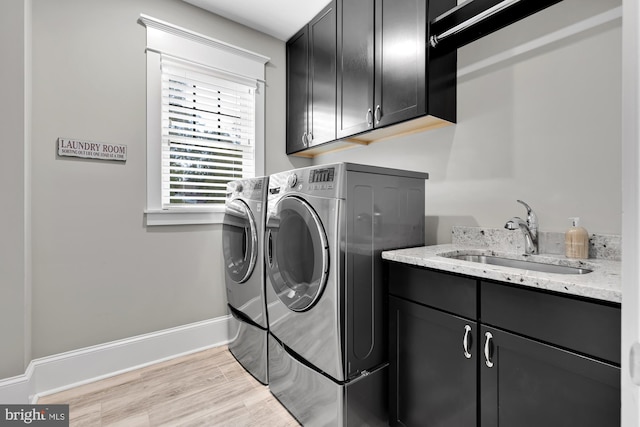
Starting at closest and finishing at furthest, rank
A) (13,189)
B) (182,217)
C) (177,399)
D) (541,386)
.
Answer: (541,386) → (13,189) → (177,399) → (182,217)

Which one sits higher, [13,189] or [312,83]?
[312,83]

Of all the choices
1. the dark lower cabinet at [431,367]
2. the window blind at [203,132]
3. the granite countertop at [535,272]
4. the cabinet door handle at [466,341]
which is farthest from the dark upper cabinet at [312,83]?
the cabinet door handle at [466,341]

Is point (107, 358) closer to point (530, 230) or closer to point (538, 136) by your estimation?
point (530, 230)

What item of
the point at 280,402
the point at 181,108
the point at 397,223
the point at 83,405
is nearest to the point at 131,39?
the point at 181,108

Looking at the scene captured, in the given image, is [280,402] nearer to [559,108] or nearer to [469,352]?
[469,352]

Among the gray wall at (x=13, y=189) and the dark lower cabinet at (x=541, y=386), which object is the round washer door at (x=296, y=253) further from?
the gray wall at (x=13, y=189)

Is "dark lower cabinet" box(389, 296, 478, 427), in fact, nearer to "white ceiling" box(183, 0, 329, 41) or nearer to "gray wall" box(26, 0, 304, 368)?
"gray wall" box(26, 0, 304, 368)

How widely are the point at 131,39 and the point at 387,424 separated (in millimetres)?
2937

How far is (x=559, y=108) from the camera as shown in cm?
151

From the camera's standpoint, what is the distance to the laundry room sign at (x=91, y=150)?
6.32 feet

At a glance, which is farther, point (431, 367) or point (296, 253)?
point (296, 253)

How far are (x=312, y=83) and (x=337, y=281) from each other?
72.2 inches

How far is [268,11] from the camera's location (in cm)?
245

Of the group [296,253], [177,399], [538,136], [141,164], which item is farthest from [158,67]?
[538,136]
